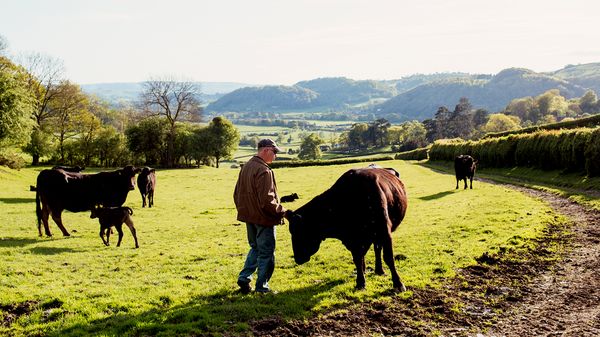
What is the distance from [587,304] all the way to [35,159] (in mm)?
70798

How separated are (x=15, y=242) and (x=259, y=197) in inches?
452

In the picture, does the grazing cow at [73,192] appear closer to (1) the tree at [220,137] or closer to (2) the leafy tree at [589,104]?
(1) the tree at [220,137]

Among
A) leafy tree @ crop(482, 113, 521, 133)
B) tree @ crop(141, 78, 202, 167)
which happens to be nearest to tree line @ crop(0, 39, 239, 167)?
tree @ crop(141, 78, 202, 167)

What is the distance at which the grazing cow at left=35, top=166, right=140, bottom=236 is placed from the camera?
1705 cm

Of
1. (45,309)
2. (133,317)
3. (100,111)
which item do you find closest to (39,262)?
(45,309)

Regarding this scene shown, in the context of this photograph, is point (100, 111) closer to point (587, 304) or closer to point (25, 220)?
point (25, 220)

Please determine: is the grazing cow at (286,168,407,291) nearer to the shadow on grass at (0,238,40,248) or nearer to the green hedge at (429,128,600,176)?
the shadow on grass at (0,238,40,248)

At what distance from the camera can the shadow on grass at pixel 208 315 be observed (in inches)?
295

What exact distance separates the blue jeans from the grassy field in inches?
16.2

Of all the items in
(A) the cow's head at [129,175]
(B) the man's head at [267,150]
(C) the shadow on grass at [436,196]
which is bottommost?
(C) the shadow on grass at [436,196]

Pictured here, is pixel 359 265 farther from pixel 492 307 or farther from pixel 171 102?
pixel 171 102

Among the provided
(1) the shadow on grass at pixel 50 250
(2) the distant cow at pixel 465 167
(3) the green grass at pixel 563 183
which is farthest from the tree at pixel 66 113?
(3) the green grass at pixel 563 183

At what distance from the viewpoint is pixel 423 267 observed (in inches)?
449

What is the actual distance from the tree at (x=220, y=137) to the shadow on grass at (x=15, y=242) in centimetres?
6080
